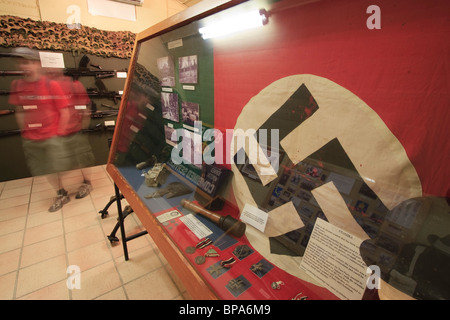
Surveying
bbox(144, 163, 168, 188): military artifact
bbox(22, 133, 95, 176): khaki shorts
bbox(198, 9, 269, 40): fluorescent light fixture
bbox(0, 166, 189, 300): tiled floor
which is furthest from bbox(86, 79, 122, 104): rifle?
bbox(198, 9, 269, 40): fluorescent light fixture

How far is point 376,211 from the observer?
2.12ft

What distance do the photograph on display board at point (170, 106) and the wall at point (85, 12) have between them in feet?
10.8

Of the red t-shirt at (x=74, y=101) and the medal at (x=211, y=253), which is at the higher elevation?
the red t-shirt at (x=74, y=101)

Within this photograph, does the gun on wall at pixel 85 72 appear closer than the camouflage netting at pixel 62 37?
No

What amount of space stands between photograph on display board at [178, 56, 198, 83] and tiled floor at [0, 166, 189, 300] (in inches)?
63.8

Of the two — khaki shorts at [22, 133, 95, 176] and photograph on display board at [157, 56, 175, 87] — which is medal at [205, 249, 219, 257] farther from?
khaki shorts at [22, 133, 95, 176]

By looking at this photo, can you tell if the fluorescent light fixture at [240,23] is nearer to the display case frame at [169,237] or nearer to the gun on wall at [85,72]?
the display case frame at [169,237]

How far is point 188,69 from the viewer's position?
1386 mm

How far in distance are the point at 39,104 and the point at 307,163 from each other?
11.7 feet

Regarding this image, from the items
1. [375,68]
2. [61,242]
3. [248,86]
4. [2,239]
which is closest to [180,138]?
[248,86]

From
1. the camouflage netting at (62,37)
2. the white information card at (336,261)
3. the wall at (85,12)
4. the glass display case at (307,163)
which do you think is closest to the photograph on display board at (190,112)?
the glass display case at (307,163)

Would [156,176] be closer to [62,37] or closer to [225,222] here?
[225,222]

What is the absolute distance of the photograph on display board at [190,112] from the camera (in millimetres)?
1427

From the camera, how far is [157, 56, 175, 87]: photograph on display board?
1.51 meters
